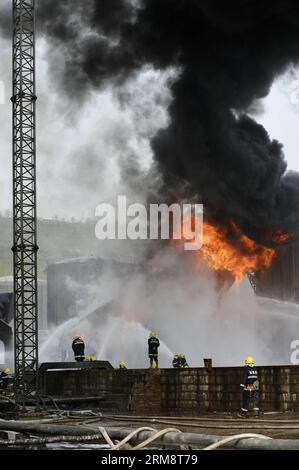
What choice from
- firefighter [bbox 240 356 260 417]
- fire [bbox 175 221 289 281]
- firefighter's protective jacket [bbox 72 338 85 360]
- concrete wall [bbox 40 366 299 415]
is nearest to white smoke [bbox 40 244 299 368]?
fire [bbox 175 221 289 281]

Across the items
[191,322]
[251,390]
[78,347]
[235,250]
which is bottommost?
[251,390]

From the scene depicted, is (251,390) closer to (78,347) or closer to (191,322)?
(78,347)

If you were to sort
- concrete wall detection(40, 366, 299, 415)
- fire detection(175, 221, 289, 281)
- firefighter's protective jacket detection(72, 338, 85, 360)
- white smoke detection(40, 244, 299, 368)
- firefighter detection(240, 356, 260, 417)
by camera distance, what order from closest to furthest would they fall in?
firefighter detection(240, 356, 260, 417) → concrete wall detection(40, 366, 299, 415) → firefighter's protective jacket detection(72, 338, 85, 360) → fire detection(175, 221, 289, 281) → white smoke detection(40, 244, 299, 368)

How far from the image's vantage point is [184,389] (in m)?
25.9

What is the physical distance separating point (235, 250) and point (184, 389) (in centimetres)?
2369

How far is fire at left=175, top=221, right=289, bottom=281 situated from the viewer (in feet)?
161

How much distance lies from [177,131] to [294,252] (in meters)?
11.4

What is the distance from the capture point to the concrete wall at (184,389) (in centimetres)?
2317

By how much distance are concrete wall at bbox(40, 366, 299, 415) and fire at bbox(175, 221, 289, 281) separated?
2067 centimetres

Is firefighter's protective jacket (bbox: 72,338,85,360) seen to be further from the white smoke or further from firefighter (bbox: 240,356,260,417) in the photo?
the white smoke

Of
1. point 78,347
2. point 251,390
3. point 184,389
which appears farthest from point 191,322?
point 251,390

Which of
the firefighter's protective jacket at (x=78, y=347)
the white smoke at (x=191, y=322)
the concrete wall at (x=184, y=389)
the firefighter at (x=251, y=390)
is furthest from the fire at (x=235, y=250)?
the firefighter at (x=251, y=390)

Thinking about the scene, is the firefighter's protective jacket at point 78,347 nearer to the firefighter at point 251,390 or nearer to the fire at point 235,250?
the firefighter at point 251,390

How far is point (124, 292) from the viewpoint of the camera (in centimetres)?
6284
